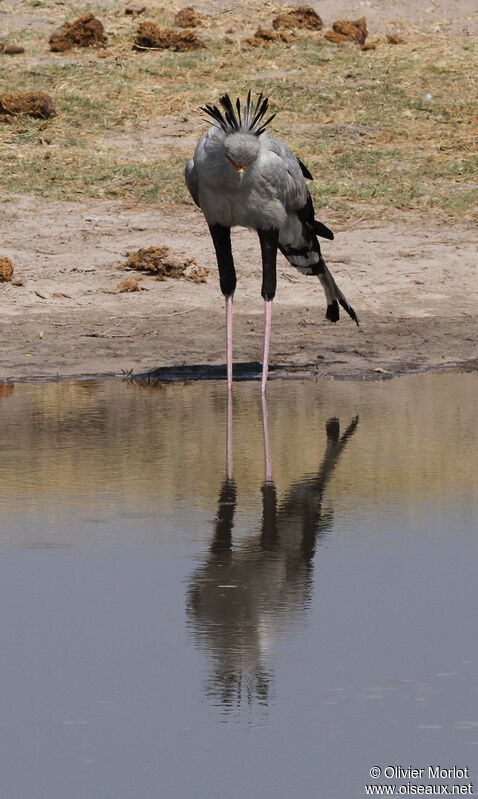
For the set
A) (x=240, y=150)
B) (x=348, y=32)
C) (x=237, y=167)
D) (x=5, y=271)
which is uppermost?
(x=348, y=32)

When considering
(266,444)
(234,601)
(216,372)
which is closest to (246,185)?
(216,372)

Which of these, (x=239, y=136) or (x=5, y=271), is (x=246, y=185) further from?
(x=5, y=271)

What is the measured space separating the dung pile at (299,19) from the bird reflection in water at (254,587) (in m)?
13.9

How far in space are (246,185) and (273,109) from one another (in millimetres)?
8199

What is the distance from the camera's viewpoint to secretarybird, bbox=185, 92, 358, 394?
9.91 m

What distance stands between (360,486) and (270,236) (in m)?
3.40

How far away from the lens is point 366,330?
1257cm

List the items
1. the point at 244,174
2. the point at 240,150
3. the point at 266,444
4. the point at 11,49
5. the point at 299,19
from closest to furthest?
the point at 266,444 → the point at 240,150 → the point at 244,174 → the point at 11,49 → the point at 299,19

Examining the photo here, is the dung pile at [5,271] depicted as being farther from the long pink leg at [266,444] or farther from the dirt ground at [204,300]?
the long pink leg at [266,444]

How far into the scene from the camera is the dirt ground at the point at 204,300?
1168cm

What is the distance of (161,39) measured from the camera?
1983 cm

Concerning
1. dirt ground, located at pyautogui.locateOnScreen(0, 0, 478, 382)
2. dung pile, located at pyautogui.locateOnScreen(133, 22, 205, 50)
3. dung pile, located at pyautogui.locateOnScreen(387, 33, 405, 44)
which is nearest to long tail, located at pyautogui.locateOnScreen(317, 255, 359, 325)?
dirt ground, located at pyautogui.locateOnScreen(0, 0, 478, 382)

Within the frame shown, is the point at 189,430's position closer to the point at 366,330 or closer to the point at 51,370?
the point at 51,370

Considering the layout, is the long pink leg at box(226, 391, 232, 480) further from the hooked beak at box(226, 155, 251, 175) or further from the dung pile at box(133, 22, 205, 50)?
the dung pile at box(133, 22, 205, 50)
